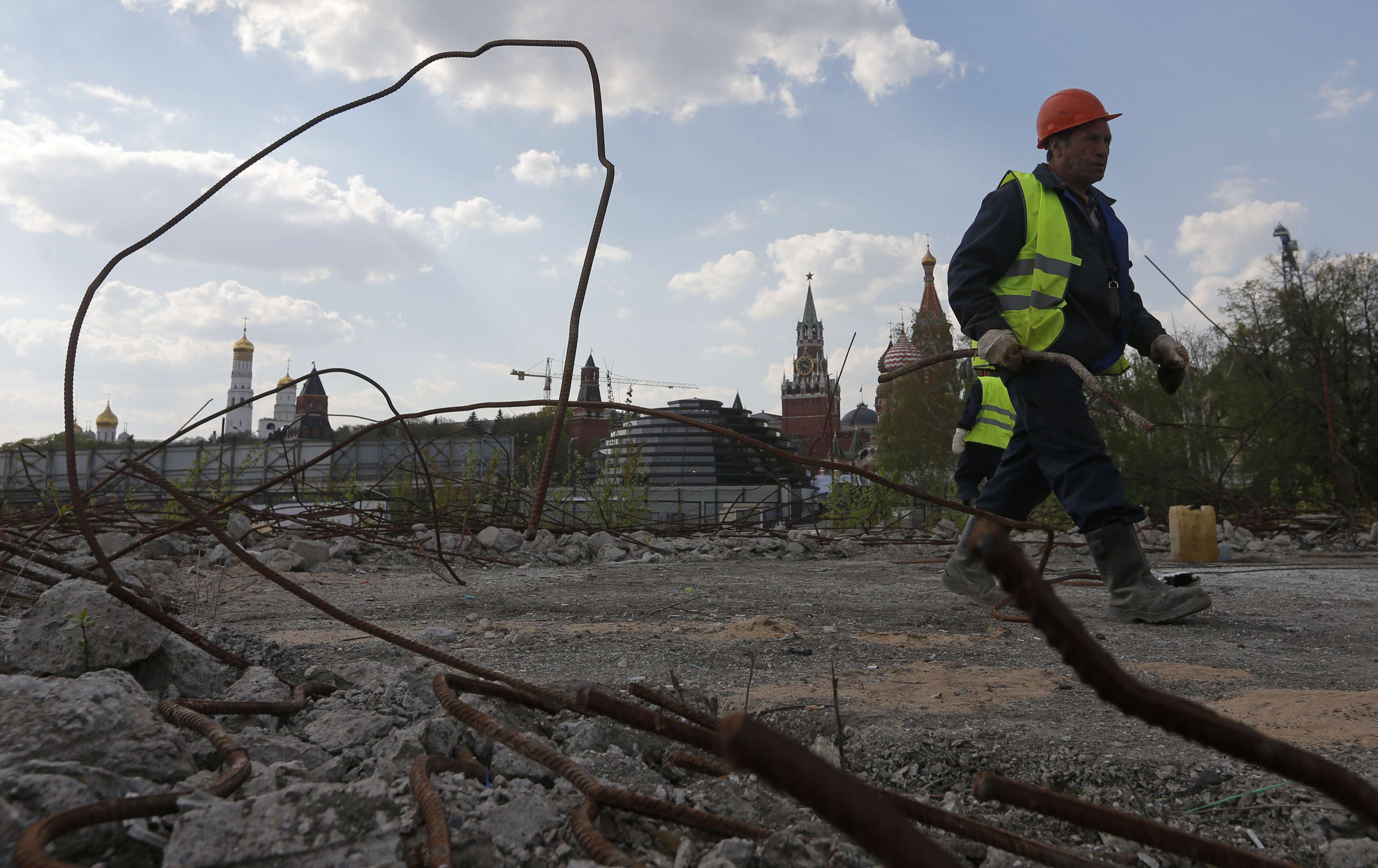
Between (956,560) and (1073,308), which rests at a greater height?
(1073,308)

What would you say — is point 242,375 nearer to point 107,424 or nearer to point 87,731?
point 107,424

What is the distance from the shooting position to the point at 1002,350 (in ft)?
9.59

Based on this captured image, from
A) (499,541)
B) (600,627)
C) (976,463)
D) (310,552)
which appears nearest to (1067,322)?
(976,463)

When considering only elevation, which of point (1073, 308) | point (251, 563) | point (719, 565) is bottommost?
point (719, 565)

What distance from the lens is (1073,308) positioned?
3.16 m

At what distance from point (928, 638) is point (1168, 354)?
4.92 ft

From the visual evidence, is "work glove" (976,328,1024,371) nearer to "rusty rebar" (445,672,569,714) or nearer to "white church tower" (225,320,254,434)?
"rusty rebar" (445,672,569,714)

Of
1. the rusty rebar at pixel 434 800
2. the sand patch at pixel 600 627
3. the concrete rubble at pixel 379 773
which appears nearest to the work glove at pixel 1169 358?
the sand patch at pixel 600 627

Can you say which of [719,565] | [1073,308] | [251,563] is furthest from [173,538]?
[1073,308]

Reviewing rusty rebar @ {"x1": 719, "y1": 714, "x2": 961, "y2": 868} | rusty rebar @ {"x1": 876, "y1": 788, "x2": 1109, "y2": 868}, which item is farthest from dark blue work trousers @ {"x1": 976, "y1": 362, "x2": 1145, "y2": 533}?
rusty rebar @ {"x1": 719, "y1": 714, "x2": 961, "y2": 868}

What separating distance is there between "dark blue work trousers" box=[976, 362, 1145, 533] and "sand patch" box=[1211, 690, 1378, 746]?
3.33ft

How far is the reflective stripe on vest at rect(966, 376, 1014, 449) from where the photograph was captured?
436 centimetres

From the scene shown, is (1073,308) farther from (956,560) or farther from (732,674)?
(732,674)

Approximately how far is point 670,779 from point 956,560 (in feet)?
8.90
